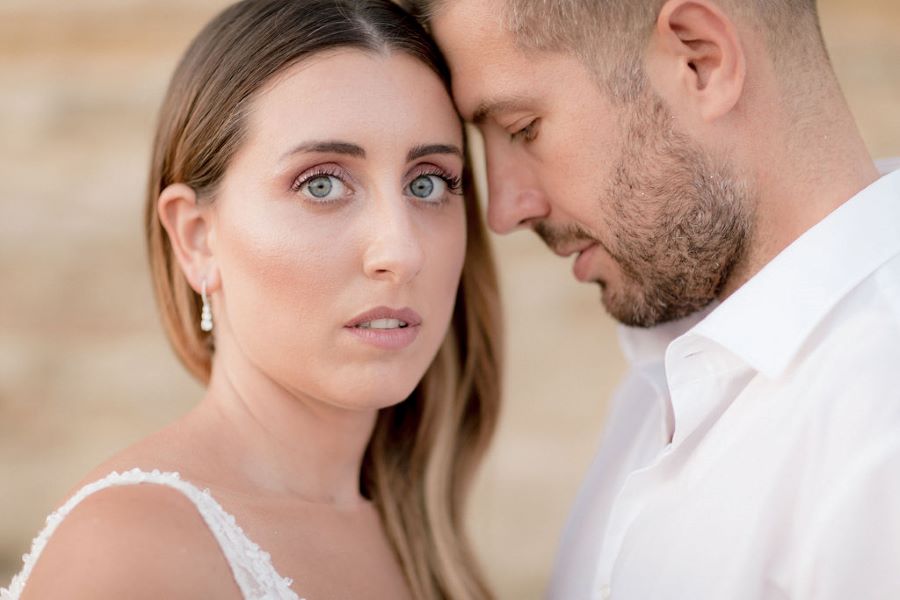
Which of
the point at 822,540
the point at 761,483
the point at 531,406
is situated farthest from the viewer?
the point at 531,406

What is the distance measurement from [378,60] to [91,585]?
1.16 m

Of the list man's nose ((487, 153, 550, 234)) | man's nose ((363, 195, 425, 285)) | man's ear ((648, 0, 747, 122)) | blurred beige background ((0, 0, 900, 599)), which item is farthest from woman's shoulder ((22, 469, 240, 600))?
blurred beige background ((0, 0, 900, 599))

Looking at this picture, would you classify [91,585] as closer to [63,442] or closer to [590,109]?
[590,109]

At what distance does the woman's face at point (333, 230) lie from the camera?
2168 mm

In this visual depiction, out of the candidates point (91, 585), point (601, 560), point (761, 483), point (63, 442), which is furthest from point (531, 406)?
point (91, 585)

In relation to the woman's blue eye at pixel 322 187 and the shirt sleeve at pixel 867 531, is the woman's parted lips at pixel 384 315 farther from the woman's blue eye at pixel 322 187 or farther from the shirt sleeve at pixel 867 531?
the shirt sleeve at pixel 867 531

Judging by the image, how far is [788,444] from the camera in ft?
6.53

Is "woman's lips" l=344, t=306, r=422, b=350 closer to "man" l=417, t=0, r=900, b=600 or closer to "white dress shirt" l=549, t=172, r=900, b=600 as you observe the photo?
"man" l=417, t=0, r=900, b=600

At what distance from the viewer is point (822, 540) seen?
1872 mm

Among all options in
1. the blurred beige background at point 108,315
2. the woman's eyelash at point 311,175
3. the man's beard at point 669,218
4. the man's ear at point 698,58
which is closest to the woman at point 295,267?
the woman's eyelash at point 311,175

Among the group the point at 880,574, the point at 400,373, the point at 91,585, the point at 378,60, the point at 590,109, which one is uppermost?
the point at 378,60

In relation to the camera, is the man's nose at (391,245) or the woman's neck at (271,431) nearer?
the man's nose at (391,245)

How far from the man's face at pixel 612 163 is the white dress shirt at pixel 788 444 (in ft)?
0.68

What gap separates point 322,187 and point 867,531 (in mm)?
1194
